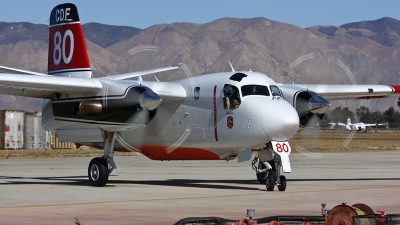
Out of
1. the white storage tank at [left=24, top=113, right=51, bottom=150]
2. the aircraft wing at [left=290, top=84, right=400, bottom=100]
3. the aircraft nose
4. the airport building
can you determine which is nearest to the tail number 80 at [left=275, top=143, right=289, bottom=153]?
the aircraft nose

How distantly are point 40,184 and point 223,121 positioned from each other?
7.20 metres

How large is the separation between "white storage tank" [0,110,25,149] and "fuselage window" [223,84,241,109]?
48.6 meters

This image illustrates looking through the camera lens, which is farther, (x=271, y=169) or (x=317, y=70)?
(x=317, y=70)

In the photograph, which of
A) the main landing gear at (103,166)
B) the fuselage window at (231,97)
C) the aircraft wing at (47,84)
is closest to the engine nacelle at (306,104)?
the fuselage window at (231,97)

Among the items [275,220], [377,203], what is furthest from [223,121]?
[275,220]

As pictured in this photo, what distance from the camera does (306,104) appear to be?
2439 centimetres

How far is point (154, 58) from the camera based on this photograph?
91.0ft

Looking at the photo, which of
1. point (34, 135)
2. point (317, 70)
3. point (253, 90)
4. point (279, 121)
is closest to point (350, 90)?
point (317, 70)

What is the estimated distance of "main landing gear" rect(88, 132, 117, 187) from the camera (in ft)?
80.0

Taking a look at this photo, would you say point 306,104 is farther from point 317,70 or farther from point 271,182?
point 317,70

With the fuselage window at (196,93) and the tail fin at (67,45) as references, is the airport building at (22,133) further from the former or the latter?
the fuselage window at (196,93)

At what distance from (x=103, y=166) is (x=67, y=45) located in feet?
17.4

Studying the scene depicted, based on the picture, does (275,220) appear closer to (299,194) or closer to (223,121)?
(299,194)

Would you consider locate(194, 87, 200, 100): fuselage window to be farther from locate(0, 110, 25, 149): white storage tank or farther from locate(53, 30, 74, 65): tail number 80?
locate(0, 110, 25, 149): white storage tank
